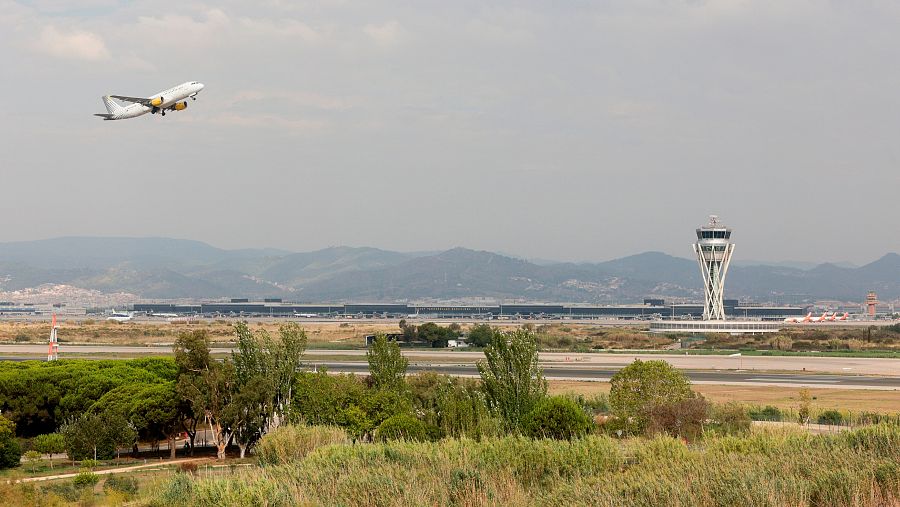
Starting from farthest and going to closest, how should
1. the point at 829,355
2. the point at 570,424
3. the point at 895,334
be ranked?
1. the point at 895,334
2. the point at 829,355
3. the point at 570,424

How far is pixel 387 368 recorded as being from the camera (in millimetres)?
60250

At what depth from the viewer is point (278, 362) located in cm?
5791

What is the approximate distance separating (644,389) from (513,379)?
926cm

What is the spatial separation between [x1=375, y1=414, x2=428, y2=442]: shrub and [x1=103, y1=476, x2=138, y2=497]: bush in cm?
1079

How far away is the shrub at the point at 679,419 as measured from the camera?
47.9 metres

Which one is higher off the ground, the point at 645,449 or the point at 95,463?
the point at 645,449

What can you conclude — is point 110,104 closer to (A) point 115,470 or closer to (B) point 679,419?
(A) point 115,470

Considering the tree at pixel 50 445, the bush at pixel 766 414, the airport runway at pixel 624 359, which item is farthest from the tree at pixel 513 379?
the airport runway at pixel 624 359

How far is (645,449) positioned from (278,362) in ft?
103

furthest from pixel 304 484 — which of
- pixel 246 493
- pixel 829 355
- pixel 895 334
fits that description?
pixel 895 334

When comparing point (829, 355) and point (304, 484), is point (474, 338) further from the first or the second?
point (304, 484)

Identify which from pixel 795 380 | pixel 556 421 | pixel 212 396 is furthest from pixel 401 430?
pixel 795 380

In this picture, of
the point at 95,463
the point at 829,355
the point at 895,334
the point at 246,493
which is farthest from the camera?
the point at 895,334

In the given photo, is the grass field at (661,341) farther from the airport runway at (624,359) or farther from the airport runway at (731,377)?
the airport runway at (731,377)
